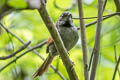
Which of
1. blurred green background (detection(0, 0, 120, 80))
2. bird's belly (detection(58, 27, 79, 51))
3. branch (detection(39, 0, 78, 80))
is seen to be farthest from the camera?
bird's belly (detection(58, 27, 79, 51))

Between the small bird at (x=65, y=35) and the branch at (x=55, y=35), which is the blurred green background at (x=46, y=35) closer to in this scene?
the small bird at (x=65, y=35)

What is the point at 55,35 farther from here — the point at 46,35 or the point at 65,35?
the point at 46,35

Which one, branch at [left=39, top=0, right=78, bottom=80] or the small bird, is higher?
branch at [left=39, top=0, right=78, bottom=80]

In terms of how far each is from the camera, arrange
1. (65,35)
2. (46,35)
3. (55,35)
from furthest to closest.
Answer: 1. (46,35)
2. (65,35)
3. (55,35)

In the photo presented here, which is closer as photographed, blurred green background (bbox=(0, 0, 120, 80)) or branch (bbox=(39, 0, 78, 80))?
branch (bbox=(39, 0, 78, 80))

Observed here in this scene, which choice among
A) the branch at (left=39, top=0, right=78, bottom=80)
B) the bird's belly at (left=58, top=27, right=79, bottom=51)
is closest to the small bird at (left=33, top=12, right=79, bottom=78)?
the bird's belly at (left=58, top=27, right=79, bottom=51)

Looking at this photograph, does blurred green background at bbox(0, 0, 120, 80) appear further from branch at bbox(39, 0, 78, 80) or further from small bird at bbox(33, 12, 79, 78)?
branch at bbox(39, 0, 78, 80)

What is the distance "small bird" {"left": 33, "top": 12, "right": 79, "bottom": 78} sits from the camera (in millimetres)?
3262

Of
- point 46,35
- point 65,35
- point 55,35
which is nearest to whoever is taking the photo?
point 55,35

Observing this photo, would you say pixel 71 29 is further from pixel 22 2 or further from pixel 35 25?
pixel 22 2

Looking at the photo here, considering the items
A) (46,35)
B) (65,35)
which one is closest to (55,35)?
(65,35)

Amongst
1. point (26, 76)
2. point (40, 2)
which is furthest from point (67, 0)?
point (26, 76)

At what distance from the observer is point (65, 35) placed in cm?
327

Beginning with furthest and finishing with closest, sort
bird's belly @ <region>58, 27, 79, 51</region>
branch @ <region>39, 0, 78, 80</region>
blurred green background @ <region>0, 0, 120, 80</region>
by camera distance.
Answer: bird's belly @ <region>58, 27, 79, 51</region> → blurred green background @ <region>0, 0, 120, 80</region> → branch @ <region>39, 0, 78, 80</region>
